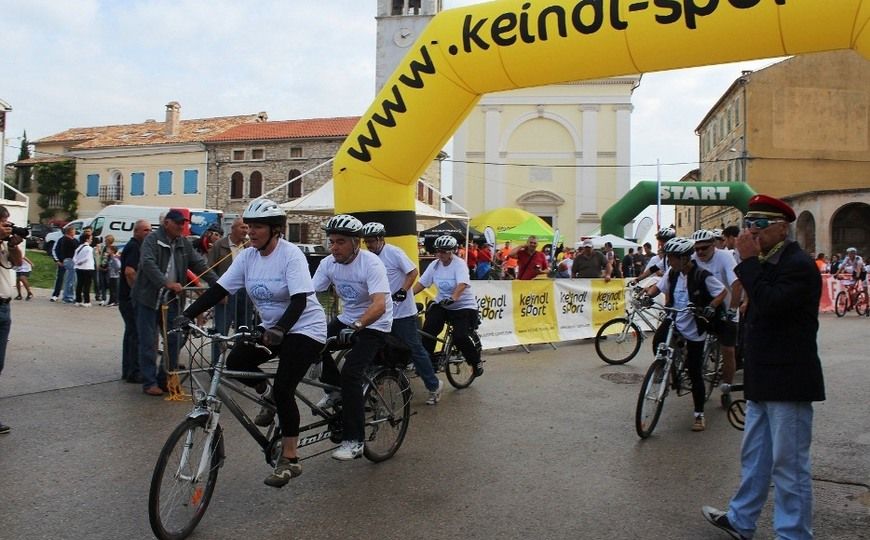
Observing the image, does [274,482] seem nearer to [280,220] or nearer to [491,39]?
[280,220]

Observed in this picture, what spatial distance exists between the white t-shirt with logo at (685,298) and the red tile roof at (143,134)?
163 ft

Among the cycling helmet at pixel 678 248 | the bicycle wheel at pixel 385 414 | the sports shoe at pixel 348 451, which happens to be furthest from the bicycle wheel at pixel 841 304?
the sports shoe at pixel 348 451

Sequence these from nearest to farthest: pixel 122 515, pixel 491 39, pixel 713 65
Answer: pixel 122 515 < pixel 713 65 < pixel 491 39

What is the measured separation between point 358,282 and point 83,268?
579 inches

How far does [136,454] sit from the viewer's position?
19.8ft

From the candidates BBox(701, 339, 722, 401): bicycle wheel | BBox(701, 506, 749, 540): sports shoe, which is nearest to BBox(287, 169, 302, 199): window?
BBox(701, 339, 722, 401): bicycle wheel

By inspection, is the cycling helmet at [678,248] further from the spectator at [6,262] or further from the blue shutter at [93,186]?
the blue shutter at [93,186]

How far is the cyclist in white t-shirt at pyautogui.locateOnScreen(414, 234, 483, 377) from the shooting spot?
29.8 feet

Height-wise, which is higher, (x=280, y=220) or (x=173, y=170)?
(x=173, y=170)

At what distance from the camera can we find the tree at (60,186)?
5691 cm

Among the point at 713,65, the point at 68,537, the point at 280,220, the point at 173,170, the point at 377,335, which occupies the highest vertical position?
the point at 173,170

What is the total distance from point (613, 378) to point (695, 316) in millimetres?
3132

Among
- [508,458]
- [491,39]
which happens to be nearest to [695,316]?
[508,458]

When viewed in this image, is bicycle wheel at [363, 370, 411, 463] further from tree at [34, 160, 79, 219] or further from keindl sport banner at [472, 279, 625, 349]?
tree at [34, 160, 79, 219]
